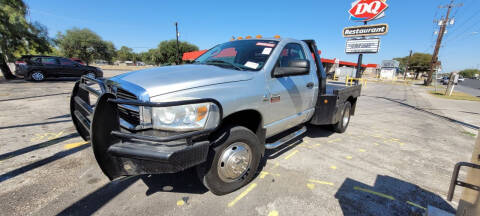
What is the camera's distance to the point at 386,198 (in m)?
2.41

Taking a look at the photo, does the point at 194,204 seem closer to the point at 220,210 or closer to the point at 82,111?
the point at 220,210

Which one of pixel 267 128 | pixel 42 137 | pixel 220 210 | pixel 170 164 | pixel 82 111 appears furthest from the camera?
pixel 42 137

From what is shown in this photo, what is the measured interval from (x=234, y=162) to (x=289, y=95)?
4.05 ft

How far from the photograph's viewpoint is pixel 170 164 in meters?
1.65

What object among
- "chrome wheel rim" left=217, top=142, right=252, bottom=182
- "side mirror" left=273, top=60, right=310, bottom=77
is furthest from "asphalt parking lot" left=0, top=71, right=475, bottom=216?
"side mirror" left=273, top=60, right=310, bottom=77

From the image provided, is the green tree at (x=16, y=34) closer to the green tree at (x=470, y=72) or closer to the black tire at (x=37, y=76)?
the black tire at (x=37, y=76)

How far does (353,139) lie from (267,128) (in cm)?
285

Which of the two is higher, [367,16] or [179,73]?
[367,16]

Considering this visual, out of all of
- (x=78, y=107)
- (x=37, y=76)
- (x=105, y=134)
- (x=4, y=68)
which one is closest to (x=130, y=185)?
(x=105, y=134)

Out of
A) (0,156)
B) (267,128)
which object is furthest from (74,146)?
(267,128)

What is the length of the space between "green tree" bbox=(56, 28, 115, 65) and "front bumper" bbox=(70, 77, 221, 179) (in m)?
57.4

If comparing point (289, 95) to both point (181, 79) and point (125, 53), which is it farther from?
point (125, 53)

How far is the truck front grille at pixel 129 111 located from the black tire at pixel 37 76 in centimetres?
1434

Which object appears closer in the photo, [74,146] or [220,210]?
[220,210]
